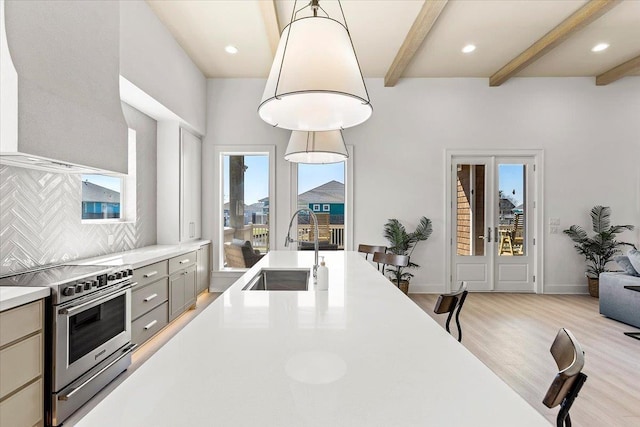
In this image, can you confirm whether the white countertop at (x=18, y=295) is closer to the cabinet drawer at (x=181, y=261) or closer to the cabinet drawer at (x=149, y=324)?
the cabinet drawer at (x=149, y=324)

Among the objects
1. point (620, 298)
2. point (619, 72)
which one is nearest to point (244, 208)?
point (620, 298)

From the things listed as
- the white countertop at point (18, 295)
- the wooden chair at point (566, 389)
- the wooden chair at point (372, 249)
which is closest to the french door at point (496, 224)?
the wooden chair at point (372, 249)

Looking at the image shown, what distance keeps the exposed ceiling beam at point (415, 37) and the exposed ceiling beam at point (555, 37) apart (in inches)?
55.9

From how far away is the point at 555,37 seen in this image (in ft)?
13.2

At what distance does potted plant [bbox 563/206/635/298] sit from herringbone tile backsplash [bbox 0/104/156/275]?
6.16 m

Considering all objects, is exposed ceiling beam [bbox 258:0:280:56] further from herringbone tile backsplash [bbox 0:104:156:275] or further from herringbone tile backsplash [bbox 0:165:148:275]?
herringbone tile backsplash [bbox 0:165:148:275]

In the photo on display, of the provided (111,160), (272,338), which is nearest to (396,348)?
(272,338)

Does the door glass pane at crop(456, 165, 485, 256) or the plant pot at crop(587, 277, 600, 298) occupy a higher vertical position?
the door glass pane at crop(456, 165, 485, 256)

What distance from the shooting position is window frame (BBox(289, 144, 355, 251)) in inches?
216

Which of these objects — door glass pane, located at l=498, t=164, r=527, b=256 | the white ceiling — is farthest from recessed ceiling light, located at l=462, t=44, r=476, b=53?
door glass pane, located at l=498, t=164, r=527, b=256

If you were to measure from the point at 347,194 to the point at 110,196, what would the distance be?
125 inches

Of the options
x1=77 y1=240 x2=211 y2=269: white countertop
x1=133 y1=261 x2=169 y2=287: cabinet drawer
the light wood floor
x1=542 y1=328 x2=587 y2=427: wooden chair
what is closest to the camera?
x1=542 y1=328 x2=587 y2=427: wooden chair

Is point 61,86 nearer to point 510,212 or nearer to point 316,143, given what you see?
point 316,143

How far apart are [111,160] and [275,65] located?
1789mm
